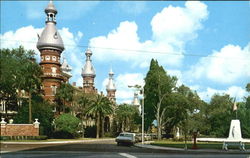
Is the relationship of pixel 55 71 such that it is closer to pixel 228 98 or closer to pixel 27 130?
pixel 27 130

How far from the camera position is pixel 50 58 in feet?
256

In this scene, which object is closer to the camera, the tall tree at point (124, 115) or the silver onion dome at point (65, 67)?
the tall tree at point (124, 115)

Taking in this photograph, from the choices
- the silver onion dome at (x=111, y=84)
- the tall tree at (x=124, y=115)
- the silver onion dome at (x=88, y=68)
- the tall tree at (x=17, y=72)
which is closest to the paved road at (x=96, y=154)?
the tall tree at (x=17, y=72)

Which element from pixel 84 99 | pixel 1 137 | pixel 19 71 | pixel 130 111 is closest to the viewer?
pixel 1 137

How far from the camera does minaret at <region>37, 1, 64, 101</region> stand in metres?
77.2

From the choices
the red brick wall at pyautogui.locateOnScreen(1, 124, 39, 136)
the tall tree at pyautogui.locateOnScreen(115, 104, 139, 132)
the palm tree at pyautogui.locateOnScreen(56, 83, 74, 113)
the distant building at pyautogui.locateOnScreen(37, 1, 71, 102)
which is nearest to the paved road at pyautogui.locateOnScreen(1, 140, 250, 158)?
the red brick wall at pyautogui.locateOnScreen(1, 124, 39, 136)

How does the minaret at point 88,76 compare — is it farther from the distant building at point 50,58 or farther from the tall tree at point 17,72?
the tall tree at point 17,72

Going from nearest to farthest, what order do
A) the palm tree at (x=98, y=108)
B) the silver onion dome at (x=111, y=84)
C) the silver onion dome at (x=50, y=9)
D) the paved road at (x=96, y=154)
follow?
the paved road at (x=96, y=154) < the palm tree at (x=98, y=108) < the silver onion dome at (x=50, y=9) < the silver onion dome at (x=111, y=84)

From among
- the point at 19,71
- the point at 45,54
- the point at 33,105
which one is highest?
the point at 45,54

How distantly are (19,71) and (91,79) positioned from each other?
2429 inches

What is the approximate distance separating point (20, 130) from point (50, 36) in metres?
31.9

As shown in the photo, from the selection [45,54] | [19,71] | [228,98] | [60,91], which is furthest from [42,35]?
[228,98]

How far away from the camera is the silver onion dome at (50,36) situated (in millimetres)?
77375

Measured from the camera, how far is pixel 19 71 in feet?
189
